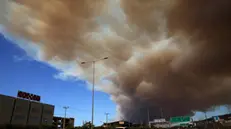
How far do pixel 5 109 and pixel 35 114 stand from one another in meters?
17.1

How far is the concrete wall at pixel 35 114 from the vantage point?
311ft

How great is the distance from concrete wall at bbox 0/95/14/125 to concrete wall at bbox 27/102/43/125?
1164 centimetres

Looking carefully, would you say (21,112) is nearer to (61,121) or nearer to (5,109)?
(5,109)

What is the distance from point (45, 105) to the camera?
104m

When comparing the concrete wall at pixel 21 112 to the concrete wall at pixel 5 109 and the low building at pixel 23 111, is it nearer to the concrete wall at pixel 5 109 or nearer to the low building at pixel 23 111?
the low building at pixel 23 111

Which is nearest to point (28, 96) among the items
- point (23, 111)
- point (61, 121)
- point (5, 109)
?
point (23, 111)

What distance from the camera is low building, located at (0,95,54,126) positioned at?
8216 cm

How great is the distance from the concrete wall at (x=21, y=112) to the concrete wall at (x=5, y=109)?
2881 mm

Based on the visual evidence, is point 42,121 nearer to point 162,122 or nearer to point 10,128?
point 10,128

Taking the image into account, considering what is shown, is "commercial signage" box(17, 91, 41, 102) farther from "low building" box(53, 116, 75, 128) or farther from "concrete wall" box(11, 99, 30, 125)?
"low building" box(53, 116, 75, 128)

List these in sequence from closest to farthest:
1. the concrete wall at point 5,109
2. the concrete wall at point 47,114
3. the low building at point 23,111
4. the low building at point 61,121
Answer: the concrete wall at point 5,109
the low building at point 23,111
the concrete wall at point 47,114
the low building at point 61,121

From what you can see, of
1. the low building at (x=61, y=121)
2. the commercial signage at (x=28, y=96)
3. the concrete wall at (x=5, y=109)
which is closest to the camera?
the concrete wall at (x=5, y=109)

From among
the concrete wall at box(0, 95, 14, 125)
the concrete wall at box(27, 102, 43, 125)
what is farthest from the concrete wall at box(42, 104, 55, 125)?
the concrete wall at box(0, 95, 14, 125)

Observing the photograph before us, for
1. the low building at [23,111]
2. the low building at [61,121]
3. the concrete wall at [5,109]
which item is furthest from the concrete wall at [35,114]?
the low building at [61,121]
